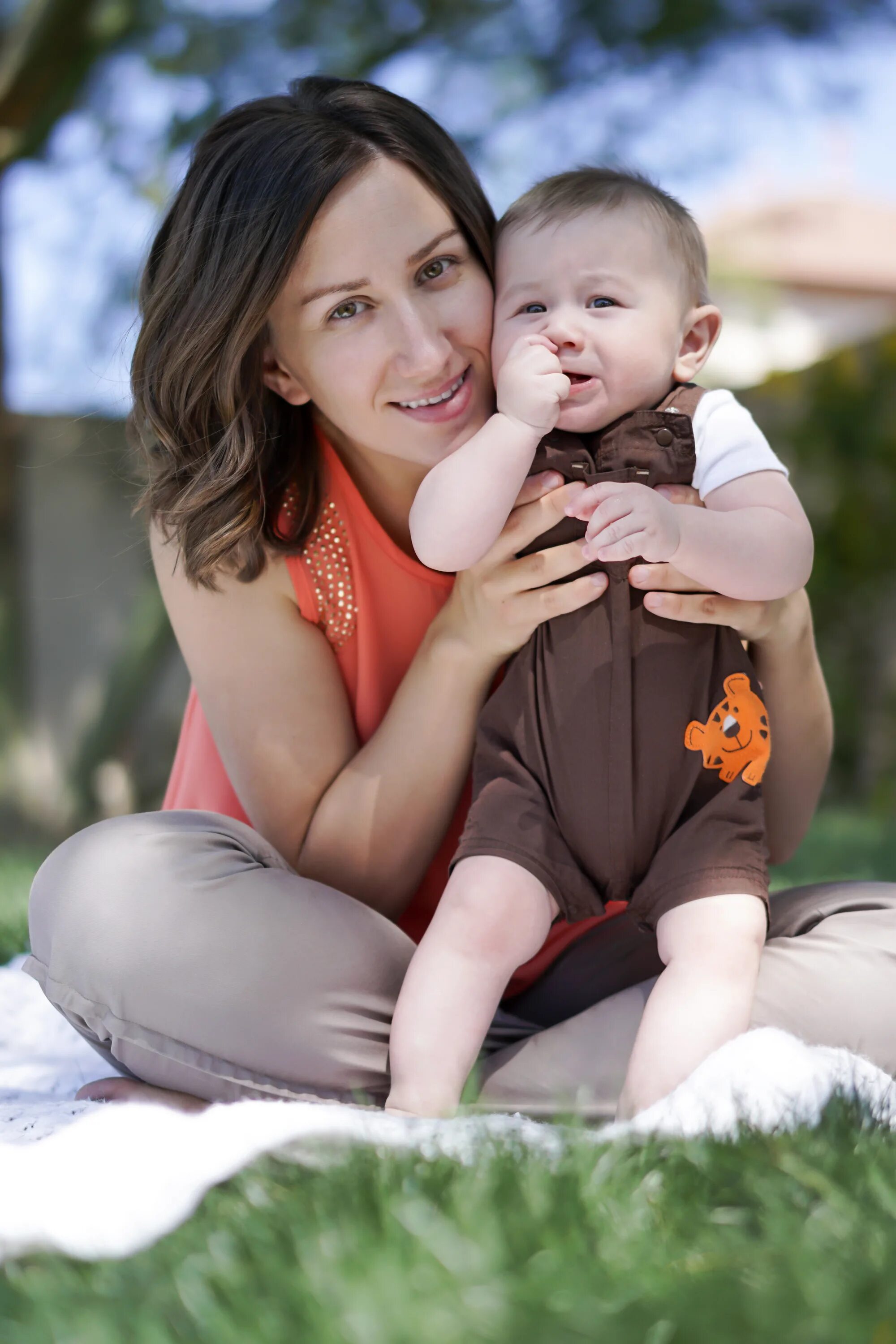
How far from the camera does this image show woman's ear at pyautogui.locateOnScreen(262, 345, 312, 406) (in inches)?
82.8

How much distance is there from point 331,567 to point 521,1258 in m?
1.34

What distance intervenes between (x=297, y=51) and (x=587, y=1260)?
6.80 m

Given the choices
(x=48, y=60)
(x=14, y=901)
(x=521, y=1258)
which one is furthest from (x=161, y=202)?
(x=521, y=1258)

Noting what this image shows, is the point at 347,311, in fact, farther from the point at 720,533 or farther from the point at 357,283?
the point at 720,533

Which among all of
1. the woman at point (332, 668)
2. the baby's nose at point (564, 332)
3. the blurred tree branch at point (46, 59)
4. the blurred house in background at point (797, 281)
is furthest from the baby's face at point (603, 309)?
the blurred tree branch at point (46, 59)

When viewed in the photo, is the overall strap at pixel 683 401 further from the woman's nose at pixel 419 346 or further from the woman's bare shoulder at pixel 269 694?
the woman's bare shoulder at pixel 269 694

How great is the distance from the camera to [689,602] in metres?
1.79

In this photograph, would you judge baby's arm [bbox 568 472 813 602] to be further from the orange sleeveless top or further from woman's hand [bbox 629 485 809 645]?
the orange sleeveless top

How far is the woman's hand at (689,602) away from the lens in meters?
1.78

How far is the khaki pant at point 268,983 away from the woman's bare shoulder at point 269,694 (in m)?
0.24

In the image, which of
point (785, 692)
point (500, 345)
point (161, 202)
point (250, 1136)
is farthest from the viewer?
point (161, 202)

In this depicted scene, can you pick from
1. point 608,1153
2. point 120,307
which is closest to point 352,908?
point 608,1153

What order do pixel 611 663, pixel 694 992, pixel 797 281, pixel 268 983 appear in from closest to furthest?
pixel 694 992, pixel 268 983, pixel 611 663, pixel 797 281

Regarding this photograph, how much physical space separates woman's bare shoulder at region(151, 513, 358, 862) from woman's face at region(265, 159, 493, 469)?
344 millimetres
